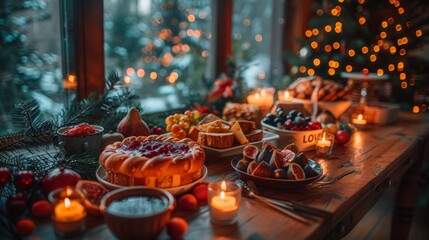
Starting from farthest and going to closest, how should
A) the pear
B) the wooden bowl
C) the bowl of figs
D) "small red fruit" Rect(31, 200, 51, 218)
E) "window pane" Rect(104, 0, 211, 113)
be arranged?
"window pane" Rect(104, 0, 211, 113) → the pear → the bowl of figs → "small red fruit" Rect(31, 200, 51, 218) → the wooden bowl

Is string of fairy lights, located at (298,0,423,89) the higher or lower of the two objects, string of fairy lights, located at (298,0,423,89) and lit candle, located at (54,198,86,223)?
the higher

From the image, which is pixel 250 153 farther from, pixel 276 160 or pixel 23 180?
pixel 23 180

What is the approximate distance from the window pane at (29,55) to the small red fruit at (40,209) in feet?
2.58

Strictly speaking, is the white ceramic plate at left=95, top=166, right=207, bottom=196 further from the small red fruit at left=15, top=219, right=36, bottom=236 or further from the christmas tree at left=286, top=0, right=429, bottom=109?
the christmas tree at left=286, top=0, right=429, bottom=109

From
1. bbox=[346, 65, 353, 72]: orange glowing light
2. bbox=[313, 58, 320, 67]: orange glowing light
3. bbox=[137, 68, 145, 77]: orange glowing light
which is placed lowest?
bbox=[137, 68, 145, 77]: orange glowing light

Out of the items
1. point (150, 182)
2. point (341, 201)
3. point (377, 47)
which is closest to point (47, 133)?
point (150, 182)

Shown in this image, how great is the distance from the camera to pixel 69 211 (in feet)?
2.89

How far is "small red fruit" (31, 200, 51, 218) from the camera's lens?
0.96 meters

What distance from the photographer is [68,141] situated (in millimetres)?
1252

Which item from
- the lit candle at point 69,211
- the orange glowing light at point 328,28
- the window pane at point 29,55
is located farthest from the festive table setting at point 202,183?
the orange glowing light at point 328,28

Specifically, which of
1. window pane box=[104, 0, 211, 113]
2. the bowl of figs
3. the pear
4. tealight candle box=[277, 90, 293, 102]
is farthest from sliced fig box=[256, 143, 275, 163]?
window pane box=[104, 0, 211, 113]

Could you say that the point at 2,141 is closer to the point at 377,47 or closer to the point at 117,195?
the point at 117,195

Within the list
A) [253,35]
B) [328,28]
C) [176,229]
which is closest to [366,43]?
[328,28]

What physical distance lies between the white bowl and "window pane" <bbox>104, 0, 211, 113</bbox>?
1.09 metres
